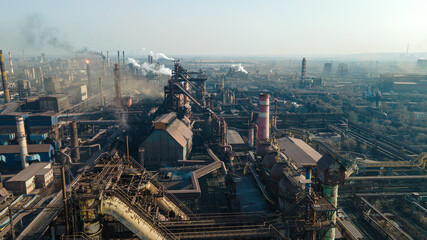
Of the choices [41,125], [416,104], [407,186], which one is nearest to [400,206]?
[407,186]

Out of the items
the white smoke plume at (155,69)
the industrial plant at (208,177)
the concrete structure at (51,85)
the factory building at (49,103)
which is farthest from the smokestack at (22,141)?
the white smoke plume at (155,69)

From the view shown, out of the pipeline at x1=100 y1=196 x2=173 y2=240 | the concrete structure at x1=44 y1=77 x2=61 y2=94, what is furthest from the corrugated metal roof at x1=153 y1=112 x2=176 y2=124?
the concrete structure at x1=44 y1=77 x2=61 y2=94

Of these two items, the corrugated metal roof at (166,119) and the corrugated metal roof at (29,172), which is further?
the corrugated metal roof at (166,119)

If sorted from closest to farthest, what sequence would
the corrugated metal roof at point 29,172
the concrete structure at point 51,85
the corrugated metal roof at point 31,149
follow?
1. the corrugated metal roof at point 29,172
2. the corrugated metal roof at point 31,149
3. the concrete structure at point 51,85

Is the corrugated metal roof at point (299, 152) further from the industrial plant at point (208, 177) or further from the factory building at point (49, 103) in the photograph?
the factory building at point (49, 103)

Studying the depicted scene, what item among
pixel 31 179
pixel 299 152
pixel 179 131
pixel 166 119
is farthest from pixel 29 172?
pixel 299 152

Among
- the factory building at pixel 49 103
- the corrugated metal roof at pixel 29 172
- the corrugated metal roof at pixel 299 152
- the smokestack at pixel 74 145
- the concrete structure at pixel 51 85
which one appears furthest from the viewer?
the concrete structure at pixel 51 85

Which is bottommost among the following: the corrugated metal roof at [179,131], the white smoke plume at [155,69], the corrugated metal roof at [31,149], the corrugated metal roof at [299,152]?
the corrugated metal roof at [31,149]

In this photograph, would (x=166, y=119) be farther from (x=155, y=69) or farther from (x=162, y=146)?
(x=155, y=69)
